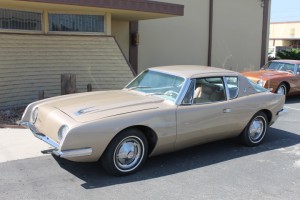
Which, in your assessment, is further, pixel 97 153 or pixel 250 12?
pixel 250 12

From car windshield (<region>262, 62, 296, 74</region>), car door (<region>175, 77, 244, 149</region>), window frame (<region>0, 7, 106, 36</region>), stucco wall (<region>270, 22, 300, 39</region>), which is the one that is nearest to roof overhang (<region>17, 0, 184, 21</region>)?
window frame (<region>0, 7, 106, 36</region>)

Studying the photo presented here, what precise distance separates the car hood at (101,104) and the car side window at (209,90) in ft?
2.11

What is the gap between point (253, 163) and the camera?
5.48 meters

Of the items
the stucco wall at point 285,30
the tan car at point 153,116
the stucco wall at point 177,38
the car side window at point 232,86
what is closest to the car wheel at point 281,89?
the stucco wall at point 177,38

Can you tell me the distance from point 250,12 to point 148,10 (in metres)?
8.76

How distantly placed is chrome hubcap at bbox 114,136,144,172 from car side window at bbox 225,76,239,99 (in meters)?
1.88

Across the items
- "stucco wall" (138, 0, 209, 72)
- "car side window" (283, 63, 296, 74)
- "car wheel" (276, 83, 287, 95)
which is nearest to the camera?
"car wheel" (276, 83, 287, 95)

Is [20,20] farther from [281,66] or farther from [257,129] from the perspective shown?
[281,66]

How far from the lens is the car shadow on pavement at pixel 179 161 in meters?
4.71

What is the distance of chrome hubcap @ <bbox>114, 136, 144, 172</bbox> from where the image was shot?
15.5 feet

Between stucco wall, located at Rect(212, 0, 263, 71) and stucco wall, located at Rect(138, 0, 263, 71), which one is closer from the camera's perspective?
stucco wall, located at Rect(138, 0, 263, 71)

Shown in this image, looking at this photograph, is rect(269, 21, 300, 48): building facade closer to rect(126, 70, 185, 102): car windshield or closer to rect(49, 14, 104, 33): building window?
Result: rect(49, 14, 104, 33): building window

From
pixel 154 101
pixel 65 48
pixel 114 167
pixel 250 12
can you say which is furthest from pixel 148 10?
pixel 250 12

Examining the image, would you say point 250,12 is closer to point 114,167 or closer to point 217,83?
point 217,83
